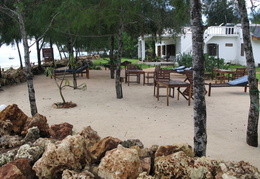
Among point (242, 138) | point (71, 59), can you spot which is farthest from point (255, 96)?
point (71, 59)

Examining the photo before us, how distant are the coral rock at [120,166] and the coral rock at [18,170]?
78 cm

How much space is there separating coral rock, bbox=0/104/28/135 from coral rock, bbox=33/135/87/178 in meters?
1.63

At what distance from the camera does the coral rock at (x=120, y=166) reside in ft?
8.35

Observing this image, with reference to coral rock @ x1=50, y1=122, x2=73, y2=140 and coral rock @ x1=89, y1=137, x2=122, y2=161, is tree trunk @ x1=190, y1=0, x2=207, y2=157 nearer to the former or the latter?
coral rock @ x1=89, y1=137, x2=122, y2=161

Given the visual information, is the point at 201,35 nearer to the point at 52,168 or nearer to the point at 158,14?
the point at 52,168

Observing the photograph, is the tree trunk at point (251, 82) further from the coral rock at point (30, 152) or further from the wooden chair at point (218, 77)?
the wooden chair at point (218, 77)

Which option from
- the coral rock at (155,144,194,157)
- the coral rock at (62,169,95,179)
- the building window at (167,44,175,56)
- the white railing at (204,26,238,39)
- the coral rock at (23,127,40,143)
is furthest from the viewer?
the building window at (167,44,175,56)

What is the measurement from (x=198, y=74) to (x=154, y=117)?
3453mm

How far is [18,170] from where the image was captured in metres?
2.55

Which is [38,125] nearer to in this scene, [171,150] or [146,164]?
[146,164]

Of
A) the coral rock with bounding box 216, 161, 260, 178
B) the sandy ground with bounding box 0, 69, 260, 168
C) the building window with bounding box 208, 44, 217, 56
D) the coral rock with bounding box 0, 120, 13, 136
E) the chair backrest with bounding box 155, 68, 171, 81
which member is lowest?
the sandy ground with bounding box 0, 69, 260, 168

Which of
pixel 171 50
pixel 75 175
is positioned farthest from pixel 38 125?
pixel 171 50

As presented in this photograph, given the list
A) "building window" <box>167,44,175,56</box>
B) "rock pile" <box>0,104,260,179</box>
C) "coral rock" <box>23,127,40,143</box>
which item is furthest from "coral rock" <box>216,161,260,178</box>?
"building window" <box>167,44,175,56</box>

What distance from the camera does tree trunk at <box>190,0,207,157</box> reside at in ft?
10.6
